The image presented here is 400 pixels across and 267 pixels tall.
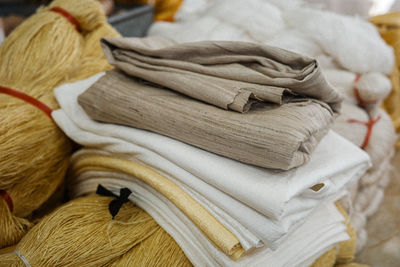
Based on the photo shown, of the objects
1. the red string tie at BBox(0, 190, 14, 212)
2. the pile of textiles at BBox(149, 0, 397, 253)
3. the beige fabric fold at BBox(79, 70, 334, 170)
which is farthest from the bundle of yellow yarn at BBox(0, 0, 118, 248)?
the pile of textiles at BBox(149, 0, 397, 253)

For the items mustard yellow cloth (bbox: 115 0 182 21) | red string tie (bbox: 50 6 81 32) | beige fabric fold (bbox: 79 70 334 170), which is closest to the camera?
beige fabric fold (bbox: 79 70 334 170)

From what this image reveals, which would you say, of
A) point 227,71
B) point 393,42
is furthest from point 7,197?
point 393,42

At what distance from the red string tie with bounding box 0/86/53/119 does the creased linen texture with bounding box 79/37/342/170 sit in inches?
3.2

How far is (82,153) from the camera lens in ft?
1.87

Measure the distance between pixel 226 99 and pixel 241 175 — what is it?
0.10 m

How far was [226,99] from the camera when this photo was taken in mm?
402

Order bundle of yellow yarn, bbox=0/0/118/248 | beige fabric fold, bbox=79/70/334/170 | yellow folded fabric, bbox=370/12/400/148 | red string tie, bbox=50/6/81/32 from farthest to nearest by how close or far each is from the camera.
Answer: yellow folded fabric, bbox=370/12/400/148
red string tie, bbox=50/6/81/32
bundle of yellow yarn, bbox=0/0/118/248
beige fabric fold, bbox=79/70/334/170

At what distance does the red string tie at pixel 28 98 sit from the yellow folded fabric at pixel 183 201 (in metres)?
0.13

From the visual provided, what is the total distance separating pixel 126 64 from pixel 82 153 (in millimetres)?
190

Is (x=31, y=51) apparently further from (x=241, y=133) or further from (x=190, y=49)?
(x=241, y=133)

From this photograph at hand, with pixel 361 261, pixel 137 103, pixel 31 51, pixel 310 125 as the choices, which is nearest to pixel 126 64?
pixel 137 103

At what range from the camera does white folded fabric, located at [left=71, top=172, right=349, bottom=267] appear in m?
0.42

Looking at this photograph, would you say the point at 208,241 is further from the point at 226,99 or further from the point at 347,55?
the point at 347,55

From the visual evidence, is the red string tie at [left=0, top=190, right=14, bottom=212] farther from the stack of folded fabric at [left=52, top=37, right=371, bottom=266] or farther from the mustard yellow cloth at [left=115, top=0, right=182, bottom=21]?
the mustard yellow cloth at [left=115, top=0, right=182, bottom=21]
